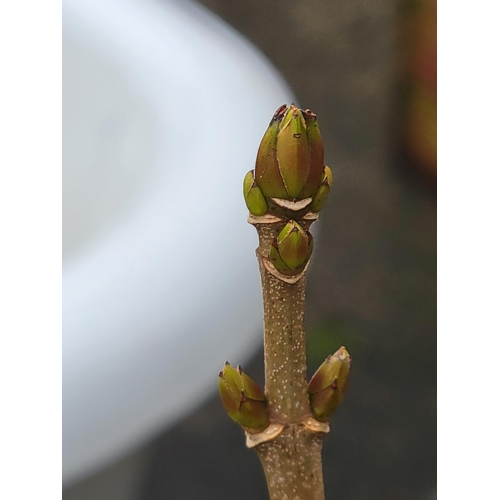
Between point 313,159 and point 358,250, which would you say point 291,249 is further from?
point 358,250

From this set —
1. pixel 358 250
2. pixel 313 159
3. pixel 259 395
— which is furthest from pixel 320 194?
pixel 358 250

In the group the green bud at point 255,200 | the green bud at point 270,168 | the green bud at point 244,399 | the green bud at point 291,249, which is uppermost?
the green bud at point 270,168

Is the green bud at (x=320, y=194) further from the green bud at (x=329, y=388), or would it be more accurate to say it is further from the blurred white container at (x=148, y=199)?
the blurred white container at (x=148, y=199)

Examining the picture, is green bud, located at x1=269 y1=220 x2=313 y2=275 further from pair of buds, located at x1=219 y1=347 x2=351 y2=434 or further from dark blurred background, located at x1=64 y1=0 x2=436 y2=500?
dark blurred background, located at x1=64 y1=0 x2=436 y2=500

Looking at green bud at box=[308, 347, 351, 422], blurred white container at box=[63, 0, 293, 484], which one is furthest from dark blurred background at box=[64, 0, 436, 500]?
green bud at box=[308, 347, 351, 422]

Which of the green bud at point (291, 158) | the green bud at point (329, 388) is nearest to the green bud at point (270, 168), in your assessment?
the green bud at point (291, 158)
